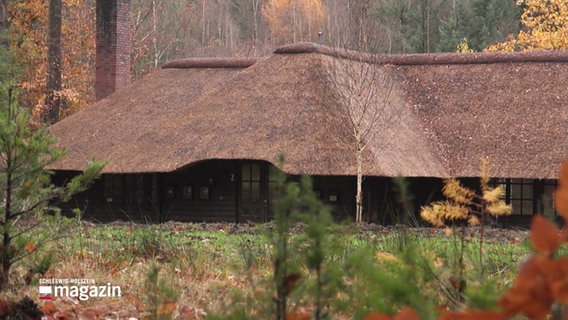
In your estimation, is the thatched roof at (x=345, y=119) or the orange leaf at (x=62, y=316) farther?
the thatched roof at (x=345, y=119)

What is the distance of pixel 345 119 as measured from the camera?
2336cm

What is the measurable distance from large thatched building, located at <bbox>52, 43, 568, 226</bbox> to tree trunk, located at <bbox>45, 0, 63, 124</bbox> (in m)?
5.58

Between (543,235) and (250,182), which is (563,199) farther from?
(250,182)

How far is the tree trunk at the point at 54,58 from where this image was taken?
107 ft

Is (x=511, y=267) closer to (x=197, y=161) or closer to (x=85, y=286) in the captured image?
(x=85, y=286)

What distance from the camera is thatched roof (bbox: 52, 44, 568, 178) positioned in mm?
23078

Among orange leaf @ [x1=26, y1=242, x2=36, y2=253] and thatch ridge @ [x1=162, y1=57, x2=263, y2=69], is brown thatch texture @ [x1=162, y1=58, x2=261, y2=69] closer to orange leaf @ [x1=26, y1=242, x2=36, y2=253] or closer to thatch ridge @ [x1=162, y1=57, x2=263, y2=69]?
thatch ridge @ [x1=162, y1=57, x2=263, y2=69]

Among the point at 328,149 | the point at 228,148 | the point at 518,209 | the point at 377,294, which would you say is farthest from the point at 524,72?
the point at 377,294

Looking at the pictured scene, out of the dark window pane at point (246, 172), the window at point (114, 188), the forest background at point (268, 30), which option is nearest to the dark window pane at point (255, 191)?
the dark window pane at point (246, 172)

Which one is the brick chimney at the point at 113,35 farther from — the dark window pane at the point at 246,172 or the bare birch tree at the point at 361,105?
the dark window pane at the point at 246,172

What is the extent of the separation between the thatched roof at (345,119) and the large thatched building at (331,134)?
0.12ft

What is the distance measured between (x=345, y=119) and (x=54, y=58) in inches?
520

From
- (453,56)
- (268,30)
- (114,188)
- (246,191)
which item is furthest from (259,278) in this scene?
(268,30)

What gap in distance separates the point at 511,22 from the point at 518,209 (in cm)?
2233
